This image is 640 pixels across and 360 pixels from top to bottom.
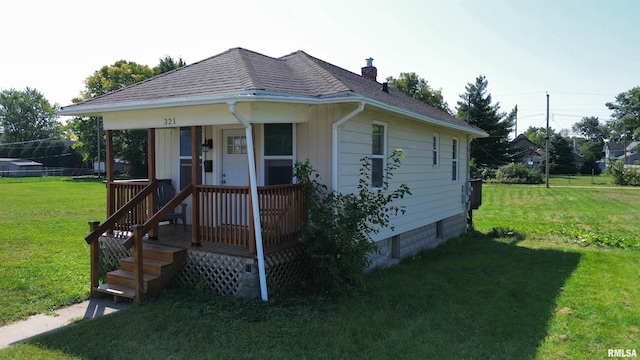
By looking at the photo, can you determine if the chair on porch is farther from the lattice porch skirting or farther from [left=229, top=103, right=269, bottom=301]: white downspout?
[left=229, top=103, right=269, bottom=301]: white downspout

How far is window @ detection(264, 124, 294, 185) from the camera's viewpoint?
6609 mm

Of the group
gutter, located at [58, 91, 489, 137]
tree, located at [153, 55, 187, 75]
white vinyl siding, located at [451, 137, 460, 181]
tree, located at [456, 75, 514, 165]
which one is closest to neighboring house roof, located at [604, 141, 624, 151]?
tree, located at [456, 75, 514, 165]

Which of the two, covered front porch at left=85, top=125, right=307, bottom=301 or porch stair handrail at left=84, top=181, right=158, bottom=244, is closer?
covered front porch at left=85, top=125, right=307, bottom=301

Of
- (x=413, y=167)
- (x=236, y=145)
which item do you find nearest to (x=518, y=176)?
(x=413, y=167)

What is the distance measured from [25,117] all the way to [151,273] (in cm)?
9155

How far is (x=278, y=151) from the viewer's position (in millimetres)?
6637

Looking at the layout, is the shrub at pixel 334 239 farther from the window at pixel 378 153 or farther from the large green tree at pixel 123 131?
the large green tree at pixel 123 131

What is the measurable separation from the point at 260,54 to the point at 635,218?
53.1 feet

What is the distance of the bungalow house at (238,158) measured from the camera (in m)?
5.54

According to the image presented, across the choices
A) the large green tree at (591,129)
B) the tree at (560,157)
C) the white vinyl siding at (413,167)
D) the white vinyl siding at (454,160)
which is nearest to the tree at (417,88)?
the tree at (560,157)

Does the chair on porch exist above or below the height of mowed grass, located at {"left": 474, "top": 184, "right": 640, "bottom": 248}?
above

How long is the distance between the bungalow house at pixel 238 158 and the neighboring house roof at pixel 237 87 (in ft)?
0.08

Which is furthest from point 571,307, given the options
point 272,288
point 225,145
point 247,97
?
point 225,145

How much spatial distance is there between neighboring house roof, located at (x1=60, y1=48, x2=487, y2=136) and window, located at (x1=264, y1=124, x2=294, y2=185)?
79 cm
